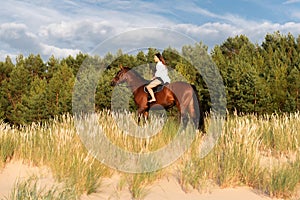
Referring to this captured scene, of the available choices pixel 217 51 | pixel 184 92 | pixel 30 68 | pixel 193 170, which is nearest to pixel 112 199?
pixel 193 170

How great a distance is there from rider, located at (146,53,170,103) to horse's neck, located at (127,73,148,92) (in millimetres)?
746

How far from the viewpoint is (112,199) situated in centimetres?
534

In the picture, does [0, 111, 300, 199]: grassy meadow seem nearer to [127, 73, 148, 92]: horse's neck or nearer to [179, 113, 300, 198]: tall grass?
[179, 113, 300, 198]: tall grass

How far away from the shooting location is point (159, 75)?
11.2 meters

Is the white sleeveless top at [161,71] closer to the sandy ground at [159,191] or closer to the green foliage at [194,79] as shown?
the sandy ground at [159,191]

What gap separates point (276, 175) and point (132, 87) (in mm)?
7185

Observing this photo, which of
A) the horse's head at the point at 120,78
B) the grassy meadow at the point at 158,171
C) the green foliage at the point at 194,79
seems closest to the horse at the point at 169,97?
the horse's head at the point at 120,78

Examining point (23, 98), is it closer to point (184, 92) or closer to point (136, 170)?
point (184, 92)

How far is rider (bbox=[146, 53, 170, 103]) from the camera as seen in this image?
35.4 feet

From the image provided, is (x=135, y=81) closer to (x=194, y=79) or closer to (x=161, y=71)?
(x=161, y=71)

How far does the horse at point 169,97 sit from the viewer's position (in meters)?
10.6

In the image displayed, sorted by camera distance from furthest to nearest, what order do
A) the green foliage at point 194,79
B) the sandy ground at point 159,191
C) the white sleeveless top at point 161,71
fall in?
the green foliage at point 194,79 < the white sleeveless top at point 161,71 < the sandy ground at point 159,191

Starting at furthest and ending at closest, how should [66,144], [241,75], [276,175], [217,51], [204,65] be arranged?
1. [217,51]
2. [204,65]
3. [241,75]
4. [66,144]
5. [276,175]

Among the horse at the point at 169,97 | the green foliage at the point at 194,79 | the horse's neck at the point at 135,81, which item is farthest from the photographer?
the green foliage at the point at 194,79
